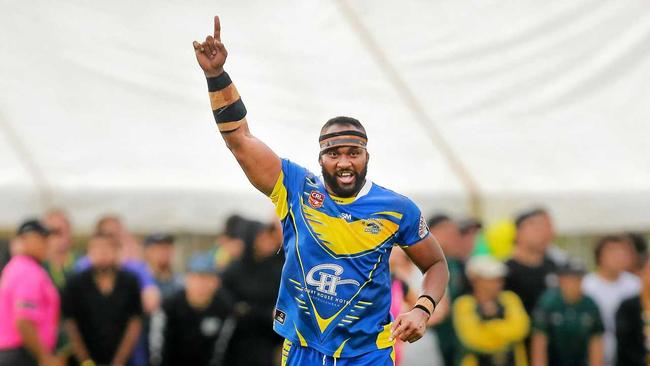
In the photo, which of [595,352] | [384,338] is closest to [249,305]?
[595,352]

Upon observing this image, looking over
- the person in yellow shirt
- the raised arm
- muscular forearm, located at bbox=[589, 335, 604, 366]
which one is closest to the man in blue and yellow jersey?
the raised arm

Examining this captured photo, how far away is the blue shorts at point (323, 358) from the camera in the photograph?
20.6 ft

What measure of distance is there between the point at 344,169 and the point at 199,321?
17.7 ft

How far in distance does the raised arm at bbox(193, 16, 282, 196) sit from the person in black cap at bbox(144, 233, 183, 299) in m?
6.35

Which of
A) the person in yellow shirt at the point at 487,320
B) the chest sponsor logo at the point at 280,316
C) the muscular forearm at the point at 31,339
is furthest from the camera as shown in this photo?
the person in yellow shirt at the point at 487,320

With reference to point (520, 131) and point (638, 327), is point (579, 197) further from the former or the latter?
point (638, 327)

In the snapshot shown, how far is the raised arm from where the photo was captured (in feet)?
20.4

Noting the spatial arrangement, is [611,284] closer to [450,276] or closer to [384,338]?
[450,276]

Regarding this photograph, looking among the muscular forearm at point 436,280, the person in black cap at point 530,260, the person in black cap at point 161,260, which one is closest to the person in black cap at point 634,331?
the person in black cap at point 530,260

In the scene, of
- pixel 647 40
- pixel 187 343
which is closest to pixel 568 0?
pixel 647 40

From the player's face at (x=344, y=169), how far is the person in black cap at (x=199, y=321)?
5.14 m

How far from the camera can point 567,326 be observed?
38.6 feet

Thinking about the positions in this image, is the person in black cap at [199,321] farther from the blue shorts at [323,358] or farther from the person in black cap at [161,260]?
the blue shorts at [323,358]

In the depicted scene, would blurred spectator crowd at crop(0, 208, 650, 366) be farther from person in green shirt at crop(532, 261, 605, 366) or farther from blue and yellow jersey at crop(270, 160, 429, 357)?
blue and yellow jersey at crop(270, 160, 429, 357)
